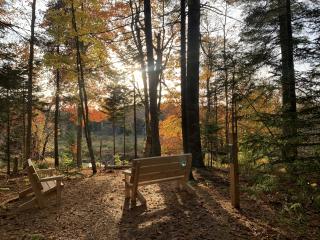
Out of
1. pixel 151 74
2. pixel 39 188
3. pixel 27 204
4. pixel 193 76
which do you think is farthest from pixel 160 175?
pixel 193 76

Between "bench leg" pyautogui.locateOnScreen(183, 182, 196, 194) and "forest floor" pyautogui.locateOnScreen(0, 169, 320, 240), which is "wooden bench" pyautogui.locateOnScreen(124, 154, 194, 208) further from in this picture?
"forest floor" pyautogui.locateOnScreen(0, 169, 320, 240)

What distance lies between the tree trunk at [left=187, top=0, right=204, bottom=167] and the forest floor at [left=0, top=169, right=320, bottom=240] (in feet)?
9.27

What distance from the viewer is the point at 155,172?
6.73 meters

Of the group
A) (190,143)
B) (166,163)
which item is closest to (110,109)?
Result: (190,143)

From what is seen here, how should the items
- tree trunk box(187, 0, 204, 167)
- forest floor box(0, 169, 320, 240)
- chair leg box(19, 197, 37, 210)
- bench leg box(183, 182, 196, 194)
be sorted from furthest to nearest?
tree trunk box(187, 0, 204, 167)
bench leg box(183, 182, 196, 194)
chair leg box(19, 197, 37, 210)
forest floor box(0, 169, 320, 240)

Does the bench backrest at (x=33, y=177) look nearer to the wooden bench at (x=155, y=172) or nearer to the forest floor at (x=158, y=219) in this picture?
the forest floor at (x=158, y=219)

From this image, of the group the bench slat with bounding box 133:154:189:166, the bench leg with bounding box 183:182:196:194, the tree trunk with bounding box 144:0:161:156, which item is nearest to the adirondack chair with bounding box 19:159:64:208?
the bench slat with bounding box 133:154:189:166

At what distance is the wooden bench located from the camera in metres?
6.40

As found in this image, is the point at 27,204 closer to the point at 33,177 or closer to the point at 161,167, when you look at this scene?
the point at 33,177

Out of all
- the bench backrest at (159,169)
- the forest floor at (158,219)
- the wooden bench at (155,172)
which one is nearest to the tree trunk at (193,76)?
the forest floor at (158,219)

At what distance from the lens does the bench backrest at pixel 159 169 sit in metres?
6.38

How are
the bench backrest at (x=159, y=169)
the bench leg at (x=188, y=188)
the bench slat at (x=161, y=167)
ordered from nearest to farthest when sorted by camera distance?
the bench backrest at (x=159, y=169)
the bench slat at (x=161, y=167)
the bench leg at (x=188, y=188)

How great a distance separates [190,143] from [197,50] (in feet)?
10.5

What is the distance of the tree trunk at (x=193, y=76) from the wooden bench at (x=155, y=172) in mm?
3229
